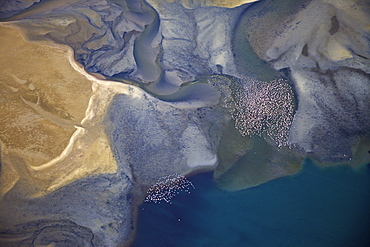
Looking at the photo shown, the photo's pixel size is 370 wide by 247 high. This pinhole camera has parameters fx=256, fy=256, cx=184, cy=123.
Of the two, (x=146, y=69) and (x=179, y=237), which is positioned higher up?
(x=146, y=69)

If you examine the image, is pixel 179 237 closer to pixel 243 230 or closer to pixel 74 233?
pixel 243 230

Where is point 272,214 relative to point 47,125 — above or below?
Result: below

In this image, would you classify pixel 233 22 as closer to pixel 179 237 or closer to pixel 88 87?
pixel 88 87

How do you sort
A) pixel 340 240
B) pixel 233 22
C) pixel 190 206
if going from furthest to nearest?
pixel 233 22, pixel 190 206, pixel 340 240

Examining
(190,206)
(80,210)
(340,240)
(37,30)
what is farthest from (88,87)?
(340,240)

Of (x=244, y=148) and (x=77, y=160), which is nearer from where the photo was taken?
(x=77, y=160)

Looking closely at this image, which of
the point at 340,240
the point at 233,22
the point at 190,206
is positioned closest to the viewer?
the point at 340,240

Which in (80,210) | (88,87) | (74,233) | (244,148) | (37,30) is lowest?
(74,233)
